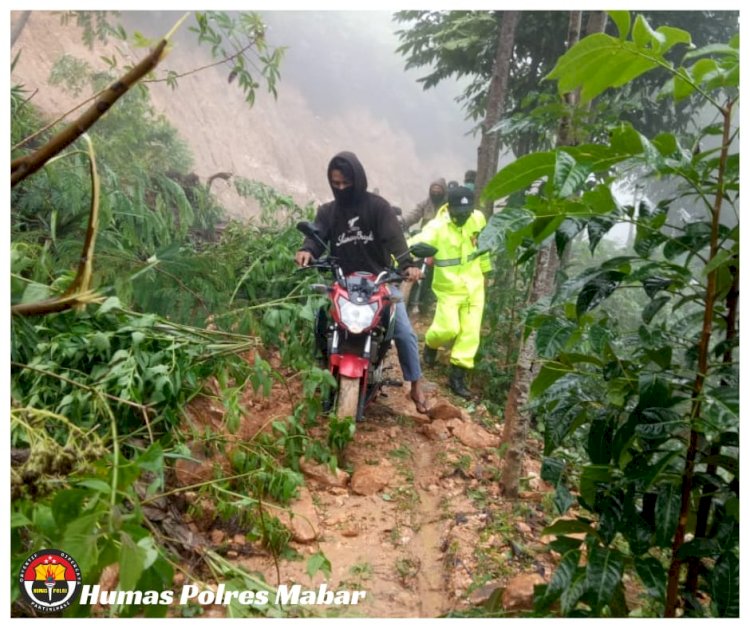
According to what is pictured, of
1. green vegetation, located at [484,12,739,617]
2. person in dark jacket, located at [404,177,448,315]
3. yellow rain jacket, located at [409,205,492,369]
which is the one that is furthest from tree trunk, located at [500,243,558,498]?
person in dark jacket, located at [404,177,448,315]

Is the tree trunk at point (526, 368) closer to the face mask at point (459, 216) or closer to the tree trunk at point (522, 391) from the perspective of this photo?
the tree trunk at point (522, 391)

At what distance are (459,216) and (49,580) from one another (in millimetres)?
3448

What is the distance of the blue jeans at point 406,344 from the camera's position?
135 inches

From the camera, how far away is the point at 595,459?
1.16 m

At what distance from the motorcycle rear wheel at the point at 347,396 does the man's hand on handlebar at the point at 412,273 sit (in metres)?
0.63

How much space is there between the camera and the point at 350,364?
290cm

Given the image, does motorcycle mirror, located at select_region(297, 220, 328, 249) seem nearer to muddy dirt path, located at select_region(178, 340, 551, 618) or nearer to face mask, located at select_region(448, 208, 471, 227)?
muddy dirt path, located at select_region(178, 340, 551, 618)

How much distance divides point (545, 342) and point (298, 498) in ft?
5.14

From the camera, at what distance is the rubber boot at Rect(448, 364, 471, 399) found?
4156 millimetres

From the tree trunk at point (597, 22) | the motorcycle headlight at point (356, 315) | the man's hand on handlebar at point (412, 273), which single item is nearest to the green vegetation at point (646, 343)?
the tree trunk at point (597, 22)

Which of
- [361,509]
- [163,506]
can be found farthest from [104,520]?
[361,509]

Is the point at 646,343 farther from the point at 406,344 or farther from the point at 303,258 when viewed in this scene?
the point at 406,344

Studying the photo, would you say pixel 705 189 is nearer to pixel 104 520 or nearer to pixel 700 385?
pixel 700 385

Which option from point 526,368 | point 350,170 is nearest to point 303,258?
point 350,170
